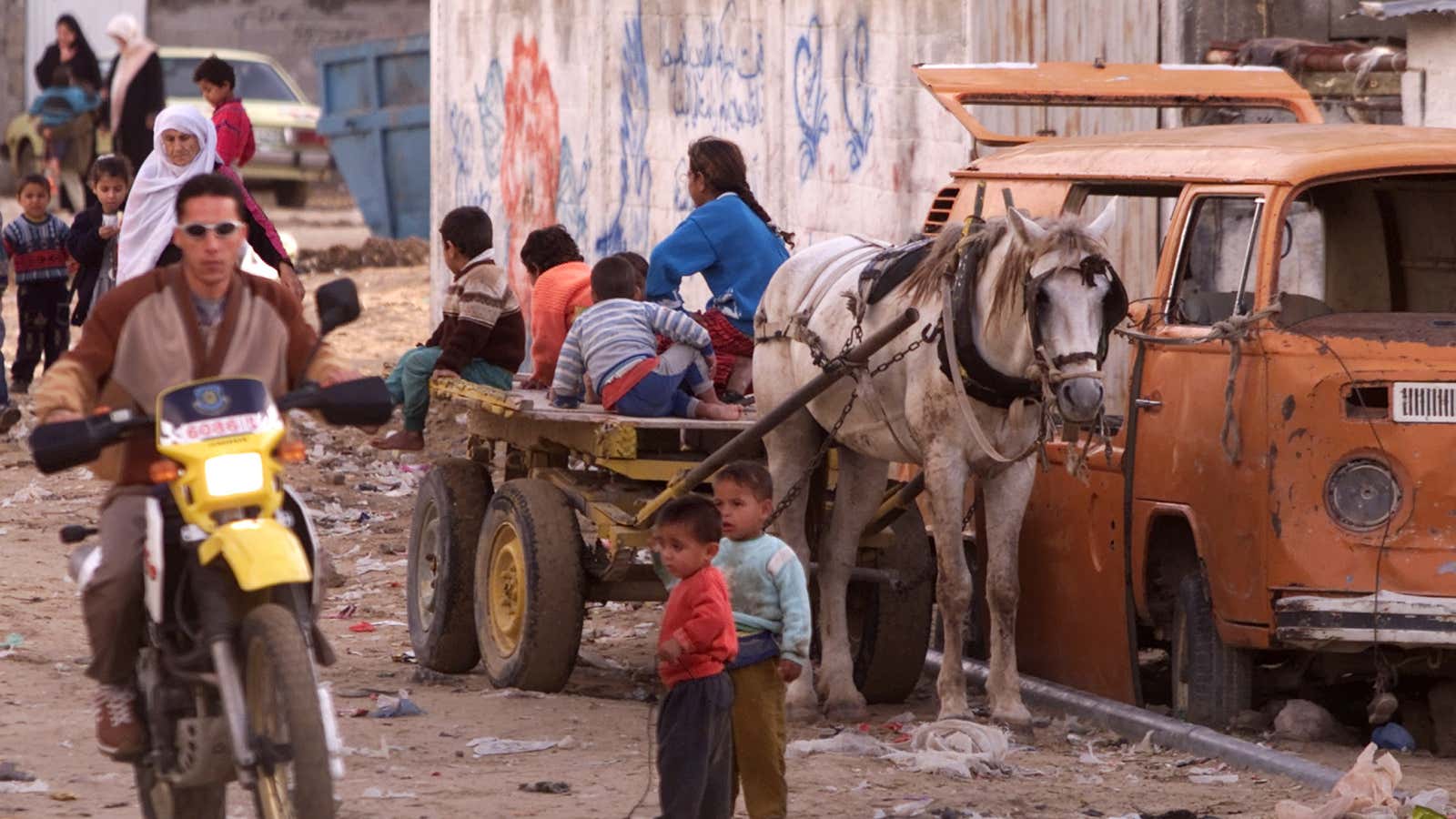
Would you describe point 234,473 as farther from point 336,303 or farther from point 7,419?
point 7,419

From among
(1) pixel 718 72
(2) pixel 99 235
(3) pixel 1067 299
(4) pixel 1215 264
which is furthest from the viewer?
(1) pixel 718 72

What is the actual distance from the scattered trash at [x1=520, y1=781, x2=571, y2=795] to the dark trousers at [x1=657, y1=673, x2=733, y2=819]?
44.9 inches

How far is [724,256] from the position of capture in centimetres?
1019

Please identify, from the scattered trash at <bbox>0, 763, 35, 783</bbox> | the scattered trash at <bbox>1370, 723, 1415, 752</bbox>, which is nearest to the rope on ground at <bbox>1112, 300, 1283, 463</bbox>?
the scattered trash at <bbox>1370, 723, 1415, 752</bbox>

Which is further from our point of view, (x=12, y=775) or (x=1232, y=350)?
(x=1232, y=350)

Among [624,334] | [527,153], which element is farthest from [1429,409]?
[527,153]


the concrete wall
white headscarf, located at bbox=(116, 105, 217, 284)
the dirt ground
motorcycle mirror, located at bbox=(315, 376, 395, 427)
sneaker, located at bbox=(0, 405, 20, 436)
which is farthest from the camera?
the concrete wall

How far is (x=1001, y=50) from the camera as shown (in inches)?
525

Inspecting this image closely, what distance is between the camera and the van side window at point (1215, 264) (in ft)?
27.9

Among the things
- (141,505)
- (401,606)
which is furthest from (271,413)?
(401,606)

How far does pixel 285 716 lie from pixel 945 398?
3253 mm

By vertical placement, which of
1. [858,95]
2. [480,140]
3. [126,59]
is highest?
[126,59]

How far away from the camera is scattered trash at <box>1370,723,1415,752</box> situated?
344 inches

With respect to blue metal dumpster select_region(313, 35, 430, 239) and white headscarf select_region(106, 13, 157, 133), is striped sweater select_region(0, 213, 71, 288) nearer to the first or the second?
white headscarf select_region(106, 13, 157, 133)
